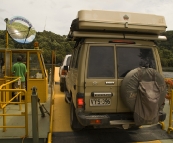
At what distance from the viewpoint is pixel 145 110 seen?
3.51 metres

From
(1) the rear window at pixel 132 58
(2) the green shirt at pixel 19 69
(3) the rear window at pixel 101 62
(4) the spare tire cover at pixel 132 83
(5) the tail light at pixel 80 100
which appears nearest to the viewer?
(4) the spare tire cover at pixel 132 83

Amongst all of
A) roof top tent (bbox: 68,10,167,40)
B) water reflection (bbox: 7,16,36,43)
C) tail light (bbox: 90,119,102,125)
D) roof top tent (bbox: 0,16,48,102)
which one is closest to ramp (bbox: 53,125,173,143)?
tail light (bbox: 90,119,102,125)

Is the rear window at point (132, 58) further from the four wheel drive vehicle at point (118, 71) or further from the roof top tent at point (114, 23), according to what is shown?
the roof top tent at point (114, 23)

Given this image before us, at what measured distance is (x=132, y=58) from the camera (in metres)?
3.94

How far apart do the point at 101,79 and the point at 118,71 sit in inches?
15.8

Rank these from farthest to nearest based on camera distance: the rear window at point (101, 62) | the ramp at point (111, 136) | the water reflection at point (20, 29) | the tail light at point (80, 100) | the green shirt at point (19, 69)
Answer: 1. the water reflection at point (20, 29)
2. the green shirt at point (19, 69)
3. the ramp at point (111, 136)
4. the rear window at point (101, 62)
5. the tail light at point (80, 100)

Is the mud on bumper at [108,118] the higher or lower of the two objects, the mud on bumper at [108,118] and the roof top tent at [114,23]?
the lower

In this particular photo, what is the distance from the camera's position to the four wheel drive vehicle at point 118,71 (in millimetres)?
3531

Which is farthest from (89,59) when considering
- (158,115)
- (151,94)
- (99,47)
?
(158,115)

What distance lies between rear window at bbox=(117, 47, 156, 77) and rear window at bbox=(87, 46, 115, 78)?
6.5 inches

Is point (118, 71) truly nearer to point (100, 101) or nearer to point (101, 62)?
point (101, 62)

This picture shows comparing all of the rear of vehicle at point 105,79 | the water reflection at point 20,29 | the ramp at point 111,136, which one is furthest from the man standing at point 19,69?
the rear of vehicle at point 105,79

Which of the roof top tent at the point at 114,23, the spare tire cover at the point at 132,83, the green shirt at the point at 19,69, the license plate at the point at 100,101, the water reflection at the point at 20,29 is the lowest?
the license plate at the point at 100,101

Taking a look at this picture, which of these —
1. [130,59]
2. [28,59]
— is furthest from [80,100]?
[28,59]
